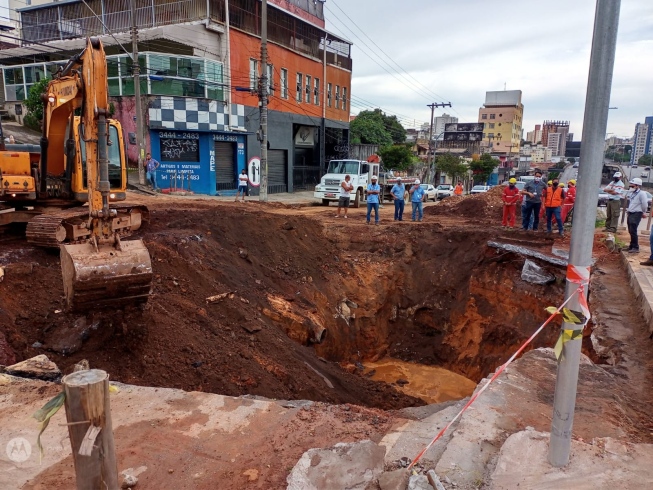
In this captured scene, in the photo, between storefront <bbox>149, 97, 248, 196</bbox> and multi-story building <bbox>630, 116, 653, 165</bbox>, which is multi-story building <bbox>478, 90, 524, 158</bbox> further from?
storefront <bbox>149, 97, 248, 196</bbox>

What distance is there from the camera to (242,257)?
1023cm

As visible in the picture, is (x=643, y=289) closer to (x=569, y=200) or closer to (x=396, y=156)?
(x=569, y=200)

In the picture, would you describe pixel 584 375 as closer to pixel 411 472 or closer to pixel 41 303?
pixel 411 472

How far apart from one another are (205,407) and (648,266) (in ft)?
29.2

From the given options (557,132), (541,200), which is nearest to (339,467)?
(541,200)

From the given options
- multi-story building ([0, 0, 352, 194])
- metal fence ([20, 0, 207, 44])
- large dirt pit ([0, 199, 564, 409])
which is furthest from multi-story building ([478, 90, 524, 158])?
large dirt pit ([0, 199, 564, 409])

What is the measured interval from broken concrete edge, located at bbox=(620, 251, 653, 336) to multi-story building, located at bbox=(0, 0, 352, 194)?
15431mm

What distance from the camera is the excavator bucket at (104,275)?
16.7 ft

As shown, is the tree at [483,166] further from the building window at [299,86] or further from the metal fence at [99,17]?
the metal fence at [99,17]

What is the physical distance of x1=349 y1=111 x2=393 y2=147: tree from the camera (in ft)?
131

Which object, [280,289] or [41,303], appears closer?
[41,303]

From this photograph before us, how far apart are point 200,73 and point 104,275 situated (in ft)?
61.3

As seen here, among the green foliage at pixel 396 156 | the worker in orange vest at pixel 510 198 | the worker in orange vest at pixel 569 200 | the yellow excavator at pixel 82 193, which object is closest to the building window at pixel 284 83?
the green foliage at pixel 396 156

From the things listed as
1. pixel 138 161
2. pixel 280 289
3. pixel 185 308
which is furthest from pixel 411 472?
pixel 138 161
